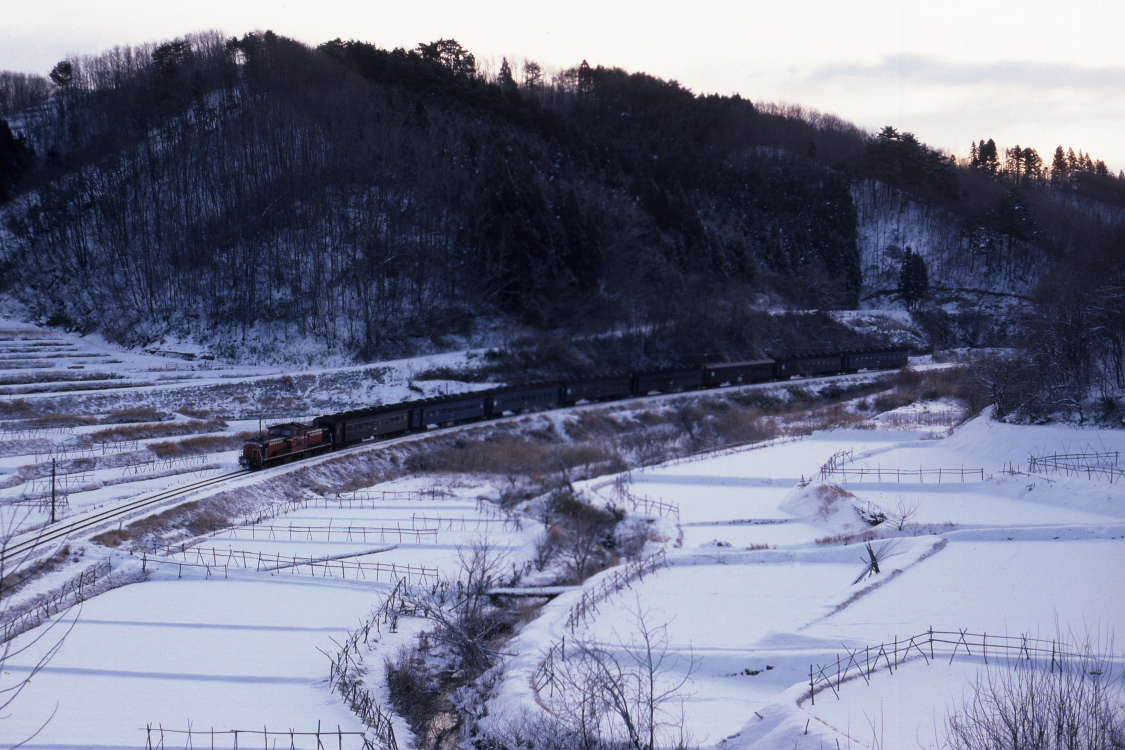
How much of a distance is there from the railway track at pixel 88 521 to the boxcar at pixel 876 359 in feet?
178

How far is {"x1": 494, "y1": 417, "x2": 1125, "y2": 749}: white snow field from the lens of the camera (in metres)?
14.1

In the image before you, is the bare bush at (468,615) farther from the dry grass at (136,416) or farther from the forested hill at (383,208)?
the forested hill at (383,208)

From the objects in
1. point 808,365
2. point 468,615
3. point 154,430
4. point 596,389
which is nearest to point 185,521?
point 468,615

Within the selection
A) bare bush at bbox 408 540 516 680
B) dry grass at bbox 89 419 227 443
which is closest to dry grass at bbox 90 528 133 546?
bare bush at bbox 408 540 516 680

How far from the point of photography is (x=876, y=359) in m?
69.5

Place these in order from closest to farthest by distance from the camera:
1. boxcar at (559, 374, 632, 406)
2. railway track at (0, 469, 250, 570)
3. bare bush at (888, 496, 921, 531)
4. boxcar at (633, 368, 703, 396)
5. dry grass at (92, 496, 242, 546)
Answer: railway track at (0, 469, 250, 570) < dry grass at (92, 496, 242, 546) < bare bush at (888, 496, 921, 531) < boxcar at (559, 374, 632, 406) < boxcar at (633, 368, 703, 396)

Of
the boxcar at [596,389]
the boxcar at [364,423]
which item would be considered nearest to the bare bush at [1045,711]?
the boxcar at [364,423]

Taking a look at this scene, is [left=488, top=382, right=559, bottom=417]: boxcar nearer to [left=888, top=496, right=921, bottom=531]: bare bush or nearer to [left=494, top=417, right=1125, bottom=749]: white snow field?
[left=494, top=417, right=1125, bottom=749]: white snow field

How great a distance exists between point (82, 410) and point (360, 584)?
28048 millimetres

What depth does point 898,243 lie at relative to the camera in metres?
98.8

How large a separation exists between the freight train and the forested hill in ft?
26.7

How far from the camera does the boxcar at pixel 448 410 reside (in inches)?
1690

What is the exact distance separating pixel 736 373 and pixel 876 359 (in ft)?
59.2

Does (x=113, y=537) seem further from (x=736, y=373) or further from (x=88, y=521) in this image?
(x=736, y=373)
